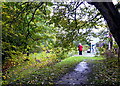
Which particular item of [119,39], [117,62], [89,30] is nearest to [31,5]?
[89,30]

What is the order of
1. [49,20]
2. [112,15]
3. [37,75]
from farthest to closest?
[37,75], [49,20], [112,15]

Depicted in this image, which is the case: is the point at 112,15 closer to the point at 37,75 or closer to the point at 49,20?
the point at 49,20

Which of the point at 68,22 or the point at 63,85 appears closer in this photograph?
the point at 63,85

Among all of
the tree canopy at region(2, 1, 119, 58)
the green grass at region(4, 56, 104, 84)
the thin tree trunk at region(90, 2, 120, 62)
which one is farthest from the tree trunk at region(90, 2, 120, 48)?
the green grass at region(4, 56, 104, 84)

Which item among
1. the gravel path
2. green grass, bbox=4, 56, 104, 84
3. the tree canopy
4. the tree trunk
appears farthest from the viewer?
green grass, bbox=4, 56, 104, 84

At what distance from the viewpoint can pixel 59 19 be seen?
182 inches

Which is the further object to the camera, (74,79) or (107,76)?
(107,76)

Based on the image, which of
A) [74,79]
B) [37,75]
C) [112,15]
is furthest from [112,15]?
[37,75]

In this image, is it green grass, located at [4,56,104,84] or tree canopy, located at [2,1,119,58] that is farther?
green grass, located at [4,56,104,84]

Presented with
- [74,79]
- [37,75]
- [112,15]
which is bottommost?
[37,75]

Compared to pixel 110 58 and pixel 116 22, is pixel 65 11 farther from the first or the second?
pixel 110 58

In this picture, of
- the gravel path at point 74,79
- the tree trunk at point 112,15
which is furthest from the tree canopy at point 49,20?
the tree trunk at point 112,15

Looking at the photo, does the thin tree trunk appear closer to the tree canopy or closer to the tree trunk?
the tree trunk

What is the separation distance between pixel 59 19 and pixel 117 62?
519 cm
